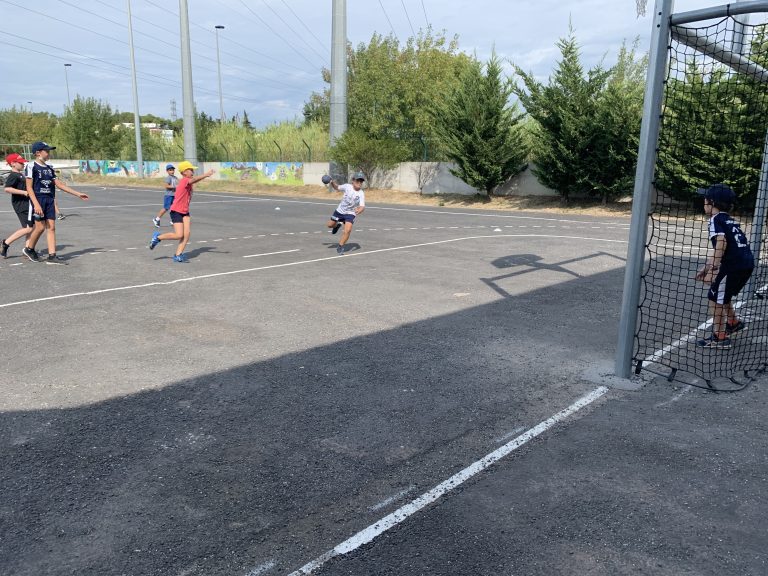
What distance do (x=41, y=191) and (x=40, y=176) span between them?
10.0 inches

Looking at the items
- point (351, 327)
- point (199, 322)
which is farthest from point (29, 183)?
point (351, 327)

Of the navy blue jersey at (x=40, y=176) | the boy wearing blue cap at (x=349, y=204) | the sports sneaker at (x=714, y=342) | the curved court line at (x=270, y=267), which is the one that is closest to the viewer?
the sports sneaker at (x=714, y=342)

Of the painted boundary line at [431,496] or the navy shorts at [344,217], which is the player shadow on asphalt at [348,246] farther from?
the painted boundary line at [431,496]

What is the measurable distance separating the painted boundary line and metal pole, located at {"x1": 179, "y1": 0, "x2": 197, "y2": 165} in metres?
38.0

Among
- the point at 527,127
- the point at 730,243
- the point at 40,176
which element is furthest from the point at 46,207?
the point at 527,127

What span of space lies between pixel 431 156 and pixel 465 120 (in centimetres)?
689

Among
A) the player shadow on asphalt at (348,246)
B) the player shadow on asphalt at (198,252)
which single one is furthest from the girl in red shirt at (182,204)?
the player shadow on asphalt at (348,246)

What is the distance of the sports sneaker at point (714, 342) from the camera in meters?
6.41

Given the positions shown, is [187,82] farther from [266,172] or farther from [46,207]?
[46,207]

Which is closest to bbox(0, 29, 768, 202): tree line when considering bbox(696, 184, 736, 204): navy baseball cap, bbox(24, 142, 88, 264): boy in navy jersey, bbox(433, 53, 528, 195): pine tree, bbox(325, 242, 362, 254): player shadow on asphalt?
bbox(433, 53, 528, 195): pine tree

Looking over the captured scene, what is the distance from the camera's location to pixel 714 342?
6.48 m

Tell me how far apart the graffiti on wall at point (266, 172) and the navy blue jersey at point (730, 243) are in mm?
36334

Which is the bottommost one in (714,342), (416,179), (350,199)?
(714,342)

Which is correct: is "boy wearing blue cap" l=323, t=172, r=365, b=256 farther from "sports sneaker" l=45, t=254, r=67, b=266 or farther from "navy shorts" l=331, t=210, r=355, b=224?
"sports sneaker" l=45, t=254, r=67, b=266
